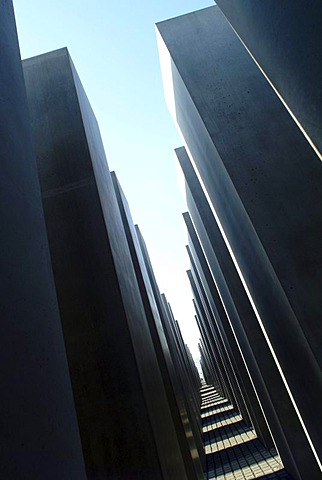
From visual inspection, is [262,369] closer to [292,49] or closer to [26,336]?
[292,49]

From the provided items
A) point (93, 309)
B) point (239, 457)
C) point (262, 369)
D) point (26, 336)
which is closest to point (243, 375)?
point (239, 457)

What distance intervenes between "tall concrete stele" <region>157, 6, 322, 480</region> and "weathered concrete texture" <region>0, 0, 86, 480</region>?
1766 mm

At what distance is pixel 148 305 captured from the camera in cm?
686

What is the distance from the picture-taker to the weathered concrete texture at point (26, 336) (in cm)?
100

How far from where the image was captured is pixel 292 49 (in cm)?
192

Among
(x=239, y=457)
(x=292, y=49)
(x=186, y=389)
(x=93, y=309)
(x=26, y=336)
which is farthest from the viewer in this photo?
(x=186, y=389)

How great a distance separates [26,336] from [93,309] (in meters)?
2.11

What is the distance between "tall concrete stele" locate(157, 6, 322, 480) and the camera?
3.31 meters

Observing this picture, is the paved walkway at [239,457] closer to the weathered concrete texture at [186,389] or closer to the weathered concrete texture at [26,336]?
the weathered concrete texture at [186,389]

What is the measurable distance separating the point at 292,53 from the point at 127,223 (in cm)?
545

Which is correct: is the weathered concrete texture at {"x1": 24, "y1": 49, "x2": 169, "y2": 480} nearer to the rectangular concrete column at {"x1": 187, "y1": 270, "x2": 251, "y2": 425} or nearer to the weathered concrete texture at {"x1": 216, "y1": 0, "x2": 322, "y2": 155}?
the weathered concrete texture at {"x1": 216, "y1": 0, "x2": 322, "y2": 155}

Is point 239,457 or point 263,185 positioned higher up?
point 263,185

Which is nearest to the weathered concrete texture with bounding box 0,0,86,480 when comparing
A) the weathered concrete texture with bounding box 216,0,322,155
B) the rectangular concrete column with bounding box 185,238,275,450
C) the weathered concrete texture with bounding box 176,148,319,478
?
the weathered concrete texture with bounding box 216,0,322,155

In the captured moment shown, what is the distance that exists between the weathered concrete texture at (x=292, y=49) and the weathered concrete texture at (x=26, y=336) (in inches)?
53.6
